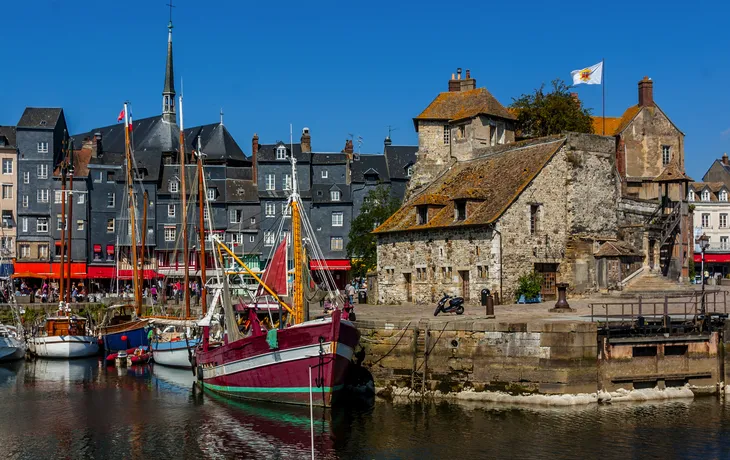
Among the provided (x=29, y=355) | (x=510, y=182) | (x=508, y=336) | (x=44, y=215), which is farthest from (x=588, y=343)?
(x=44, y=215)

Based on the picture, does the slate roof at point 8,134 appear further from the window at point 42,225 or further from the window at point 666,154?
the window at point 666,154

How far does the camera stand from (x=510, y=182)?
43906 millimetres

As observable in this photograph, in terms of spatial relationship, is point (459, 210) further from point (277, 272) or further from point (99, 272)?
point (99, 272)

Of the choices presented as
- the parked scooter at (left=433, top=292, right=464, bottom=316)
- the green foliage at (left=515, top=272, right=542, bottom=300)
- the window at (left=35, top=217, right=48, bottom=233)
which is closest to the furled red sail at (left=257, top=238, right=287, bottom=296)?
the parked scooter at (left=433, top=292, right=464, bottom=316)

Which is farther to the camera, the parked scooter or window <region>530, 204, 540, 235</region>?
window <region>530, 204, 540, 235</region>

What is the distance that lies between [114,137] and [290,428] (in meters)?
77.1

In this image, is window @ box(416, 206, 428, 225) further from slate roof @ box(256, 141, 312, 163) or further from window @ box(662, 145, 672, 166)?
slate roof @ box(256, 141, 312, 163)

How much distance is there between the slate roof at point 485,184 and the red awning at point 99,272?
34489 millimetres

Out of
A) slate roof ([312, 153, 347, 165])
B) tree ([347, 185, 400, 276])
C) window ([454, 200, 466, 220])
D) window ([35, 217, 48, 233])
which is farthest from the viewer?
slate roof ([312, 153, 347, 165])

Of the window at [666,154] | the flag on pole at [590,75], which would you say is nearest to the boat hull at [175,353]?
the flag on pole at [590,75]

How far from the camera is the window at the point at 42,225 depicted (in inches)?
2963

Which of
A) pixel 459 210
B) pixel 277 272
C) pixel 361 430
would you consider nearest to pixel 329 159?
pixel 459 210

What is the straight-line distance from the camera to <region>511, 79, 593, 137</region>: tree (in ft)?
187

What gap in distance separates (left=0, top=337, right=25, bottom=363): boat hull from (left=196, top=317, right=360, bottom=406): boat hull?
70.9ft
